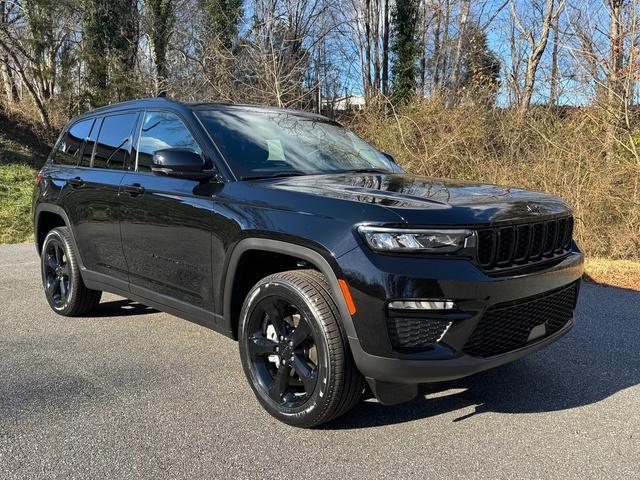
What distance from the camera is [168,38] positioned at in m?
25.0

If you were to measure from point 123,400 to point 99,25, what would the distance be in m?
25.0

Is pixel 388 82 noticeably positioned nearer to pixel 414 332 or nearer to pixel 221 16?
pixel 221 16

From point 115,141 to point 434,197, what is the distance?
112 inches

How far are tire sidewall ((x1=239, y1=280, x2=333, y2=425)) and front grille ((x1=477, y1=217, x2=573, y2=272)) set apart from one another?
88cm

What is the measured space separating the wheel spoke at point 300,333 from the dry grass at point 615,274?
496 cm

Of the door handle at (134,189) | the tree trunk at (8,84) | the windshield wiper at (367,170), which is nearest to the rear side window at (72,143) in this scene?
the door handle at (134,189)

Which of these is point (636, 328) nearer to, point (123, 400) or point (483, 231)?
point (483, 231)

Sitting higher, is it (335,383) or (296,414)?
(335,383)

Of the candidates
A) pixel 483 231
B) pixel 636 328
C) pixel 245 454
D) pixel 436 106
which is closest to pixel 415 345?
pixel 483 231

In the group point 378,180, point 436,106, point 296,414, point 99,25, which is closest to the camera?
point 296,414

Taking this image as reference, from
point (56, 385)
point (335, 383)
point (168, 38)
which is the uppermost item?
point (168, 38)

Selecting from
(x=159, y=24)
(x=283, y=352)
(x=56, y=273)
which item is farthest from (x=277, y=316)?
(x=159, y=24)

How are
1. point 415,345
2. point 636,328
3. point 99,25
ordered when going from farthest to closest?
1. point 99,25
2. point 636,328
3. point 415,345

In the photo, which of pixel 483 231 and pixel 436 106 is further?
pixel 436 106
